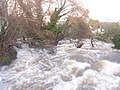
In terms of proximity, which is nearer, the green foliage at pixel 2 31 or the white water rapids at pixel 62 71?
the white water rapids at pixel 62 71

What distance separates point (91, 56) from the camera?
647 inches

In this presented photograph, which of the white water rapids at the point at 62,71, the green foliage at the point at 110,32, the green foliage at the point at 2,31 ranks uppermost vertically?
the green foliage at the point at 2,31

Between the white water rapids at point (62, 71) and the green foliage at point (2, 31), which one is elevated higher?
the green foliage at point (2, 31)

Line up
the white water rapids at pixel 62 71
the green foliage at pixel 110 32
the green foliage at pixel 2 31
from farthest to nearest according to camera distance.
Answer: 1. the green foliage at pixel 110 32
2. the green foliage at pixel 2 31
3. the white water rapids at pixel 62 71

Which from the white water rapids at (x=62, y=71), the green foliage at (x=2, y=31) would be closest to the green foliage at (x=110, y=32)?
the white water rapids at (x=62, y=71)

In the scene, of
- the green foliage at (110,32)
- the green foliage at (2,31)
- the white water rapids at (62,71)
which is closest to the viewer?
the white water rapids at (62,71)

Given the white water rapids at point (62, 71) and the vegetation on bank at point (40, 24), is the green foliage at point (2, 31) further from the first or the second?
the white water rapids at point (62, 71)

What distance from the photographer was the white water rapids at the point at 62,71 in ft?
37.9

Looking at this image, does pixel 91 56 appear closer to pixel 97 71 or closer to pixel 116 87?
pixel 97 71

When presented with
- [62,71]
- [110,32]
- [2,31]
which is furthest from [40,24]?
[110,32]

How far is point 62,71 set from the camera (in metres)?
13.4

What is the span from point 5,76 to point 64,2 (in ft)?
40.2

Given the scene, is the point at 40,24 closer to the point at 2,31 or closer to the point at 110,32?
the point at 2,31

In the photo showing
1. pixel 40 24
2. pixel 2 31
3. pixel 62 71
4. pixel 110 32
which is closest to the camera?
pixel 62 71
